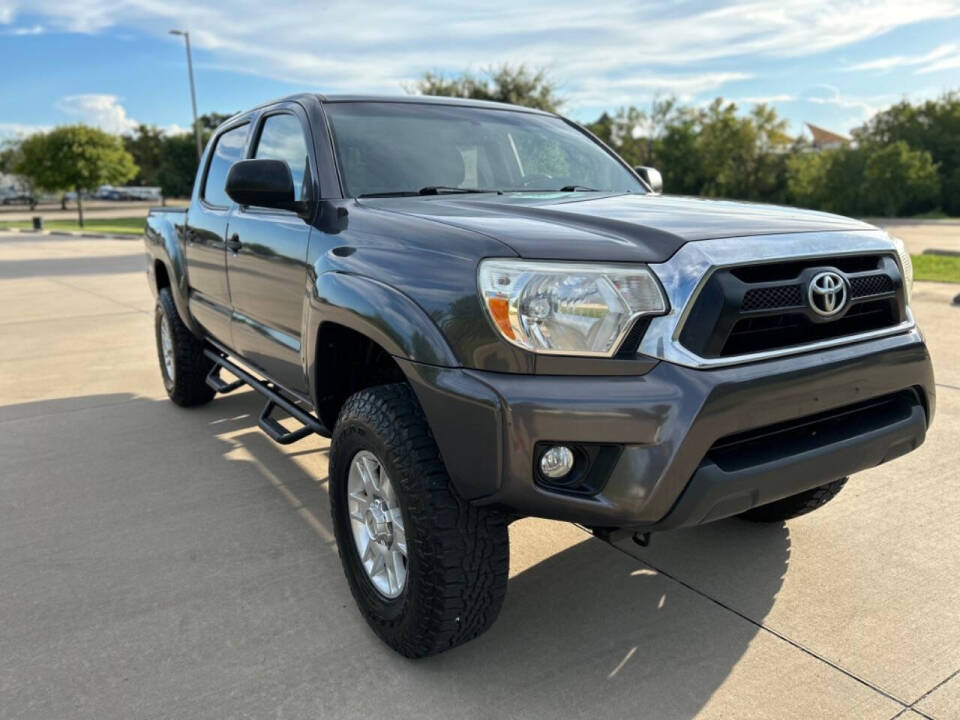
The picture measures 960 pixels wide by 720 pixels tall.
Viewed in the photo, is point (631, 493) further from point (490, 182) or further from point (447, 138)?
point (447, 138)

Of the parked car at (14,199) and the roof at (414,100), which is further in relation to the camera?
the parked car at (14,199)

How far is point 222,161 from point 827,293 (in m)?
3.53

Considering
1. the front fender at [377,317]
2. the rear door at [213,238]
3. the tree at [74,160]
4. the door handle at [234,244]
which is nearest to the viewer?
the front fender at [377,317]

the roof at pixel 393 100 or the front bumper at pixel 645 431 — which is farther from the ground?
the roof at pixel 393 100

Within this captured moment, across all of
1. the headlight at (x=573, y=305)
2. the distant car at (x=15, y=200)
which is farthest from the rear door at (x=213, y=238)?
the distant car at (x=15, y=200)

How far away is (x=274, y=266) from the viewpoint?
11.0ft

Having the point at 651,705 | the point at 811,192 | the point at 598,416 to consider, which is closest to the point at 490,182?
the point at 598,416

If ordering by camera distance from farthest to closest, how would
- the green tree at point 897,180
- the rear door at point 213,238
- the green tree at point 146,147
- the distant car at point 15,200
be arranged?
the green tree at point 146,147 < the distant car at point 15,200 < the green tree at point 897,180 < the rear door at point 213,238

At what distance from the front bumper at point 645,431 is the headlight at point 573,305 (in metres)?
0.09

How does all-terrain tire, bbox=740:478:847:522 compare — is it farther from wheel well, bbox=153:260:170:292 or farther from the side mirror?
wheel well, bbox=153:260:170:292

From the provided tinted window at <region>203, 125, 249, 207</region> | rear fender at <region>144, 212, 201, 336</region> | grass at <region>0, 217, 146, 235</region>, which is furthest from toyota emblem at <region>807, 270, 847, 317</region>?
grass at <region>0, 217, 146, 235</region>

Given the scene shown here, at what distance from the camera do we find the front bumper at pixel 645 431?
1.99m

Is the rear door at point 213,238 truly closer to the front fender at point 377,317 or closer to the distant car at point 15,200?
the front fender at point 377,317

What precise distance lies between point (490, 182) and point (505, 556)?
1660mm
